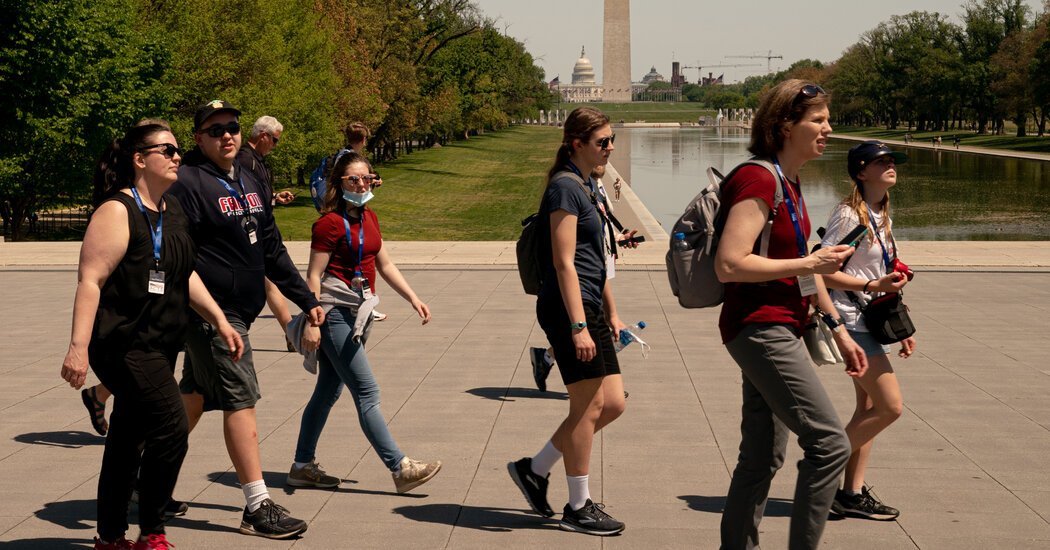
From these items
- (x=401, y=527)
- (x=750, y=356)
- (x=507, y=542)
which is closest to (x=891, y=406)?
(x=750, y=356)

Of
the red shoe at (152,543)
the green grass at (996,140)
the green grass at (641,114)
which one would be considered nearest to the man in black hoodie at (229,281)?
the red shoe at (152,543)

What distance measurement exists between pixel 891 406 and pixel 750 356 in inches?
54.7

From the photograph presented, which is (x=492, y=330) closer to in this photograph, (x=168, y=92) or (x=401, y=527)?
(x=401, y=527)

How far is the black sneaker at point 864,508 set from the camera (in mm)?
5465

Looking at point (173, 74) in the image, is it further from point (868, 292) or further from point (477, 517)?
point (868, 292)

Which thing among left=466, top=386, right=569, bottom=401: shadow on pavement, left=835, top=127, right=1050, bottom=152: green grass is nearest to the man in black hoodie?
left=466, top=386, right=569, bottom=401: shadow on pavement

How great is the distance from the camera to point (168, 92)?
25828mm

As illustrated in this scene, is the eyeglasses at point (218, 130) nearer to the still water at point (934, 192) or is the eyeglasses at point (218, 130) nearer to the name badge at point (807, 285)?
the name badge at point (807, 285)

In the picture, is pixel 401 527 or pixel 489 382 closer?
pixel 401 527

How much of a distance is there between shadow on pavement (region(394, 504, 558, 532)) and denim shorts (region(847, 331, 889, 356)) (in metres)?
1.56

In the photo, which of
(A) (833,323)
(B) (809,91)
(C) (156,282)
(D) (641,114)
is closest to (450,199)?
(C) (156,282)

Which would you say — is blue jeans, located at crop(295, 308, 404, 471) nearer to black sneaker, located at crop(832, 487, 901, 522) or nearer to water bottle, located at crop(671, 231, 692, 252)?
water bottle, located at crop(671, 231, 692, 252)

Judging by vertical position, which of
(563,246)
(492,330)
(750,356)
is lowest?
(492,330)

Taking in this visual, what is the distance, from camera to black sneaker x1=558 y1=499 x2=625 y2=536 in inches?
206
